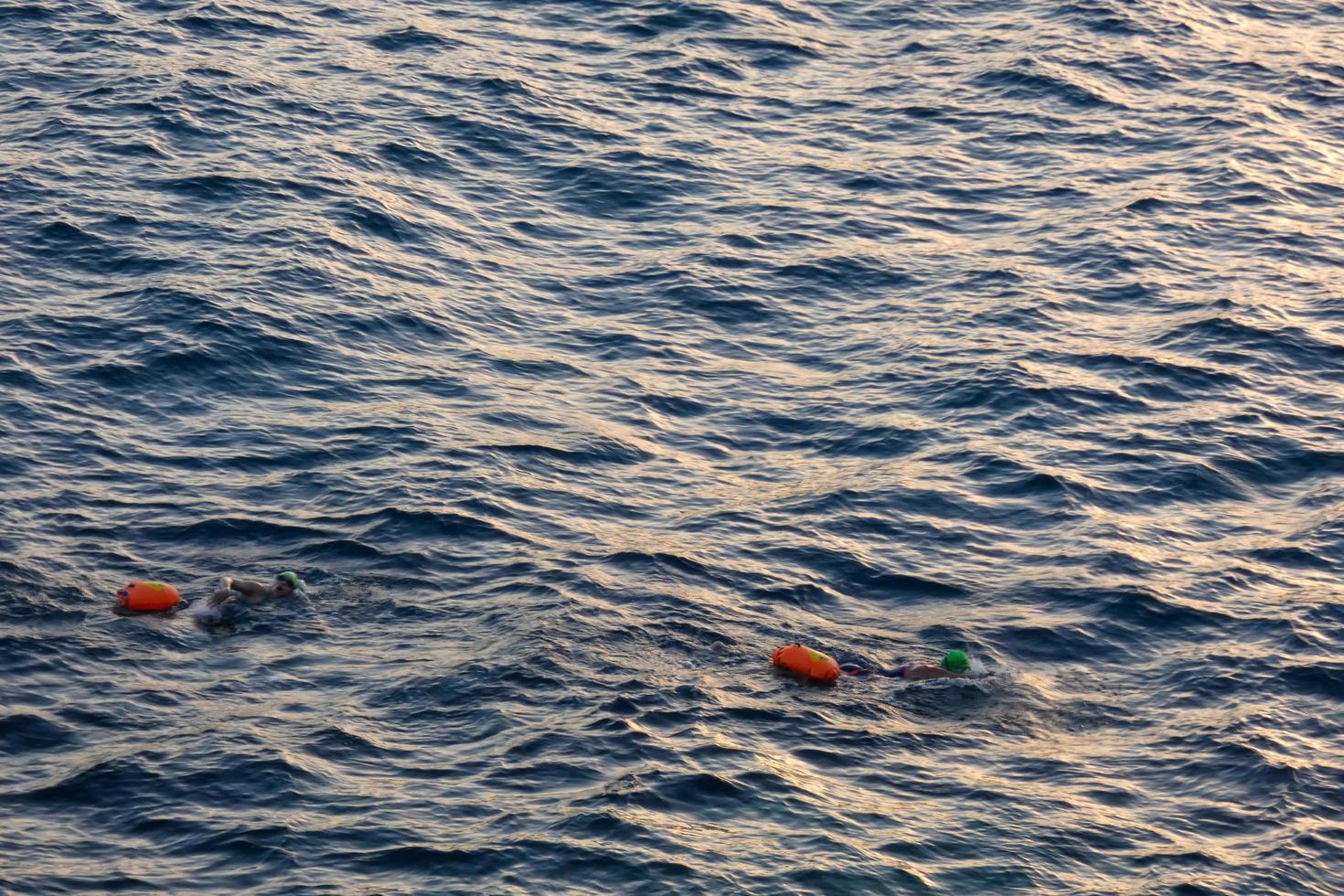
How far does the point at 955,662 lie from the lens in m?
23.3

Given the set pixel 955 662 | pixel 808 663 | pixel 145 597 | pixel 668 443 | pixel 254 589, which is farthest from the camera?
pixel 668 443

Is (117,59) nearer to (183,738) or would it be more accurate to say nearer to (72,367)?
(72,367)

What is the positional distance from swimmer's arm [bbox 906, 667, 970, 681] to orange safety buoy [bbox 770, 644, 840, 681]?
1053 millimetres

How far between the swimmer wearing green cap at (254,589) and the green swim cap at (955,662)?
9.24 m

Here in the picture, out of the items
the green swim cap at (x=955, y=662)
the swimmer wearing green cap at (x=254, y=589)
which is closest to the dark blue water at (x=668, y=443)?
the swimmer wearing green cap at (x=254, y=589)

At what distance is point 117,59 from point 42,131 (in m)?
4.55

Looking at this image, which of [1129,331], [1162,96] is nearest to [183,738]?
[1129,331]

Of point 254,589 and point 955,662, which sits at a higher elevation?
point 254,589

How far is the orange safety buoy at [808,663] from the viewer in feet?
75.7

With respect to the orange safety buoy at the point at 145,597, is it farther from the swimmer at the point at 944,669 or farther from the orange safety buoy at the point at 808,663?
the swimmer at the point at 944,669

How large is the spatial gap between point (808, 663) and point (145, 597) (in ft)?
30.1

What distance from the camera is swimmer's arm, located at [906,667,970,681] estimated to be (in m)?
23.4

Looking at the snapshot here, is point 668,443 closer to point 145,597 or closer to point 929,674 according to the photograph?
point 929,674

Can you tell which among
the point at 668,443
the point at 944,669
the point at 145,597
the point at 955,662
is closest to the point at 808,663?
the point at 944,669
